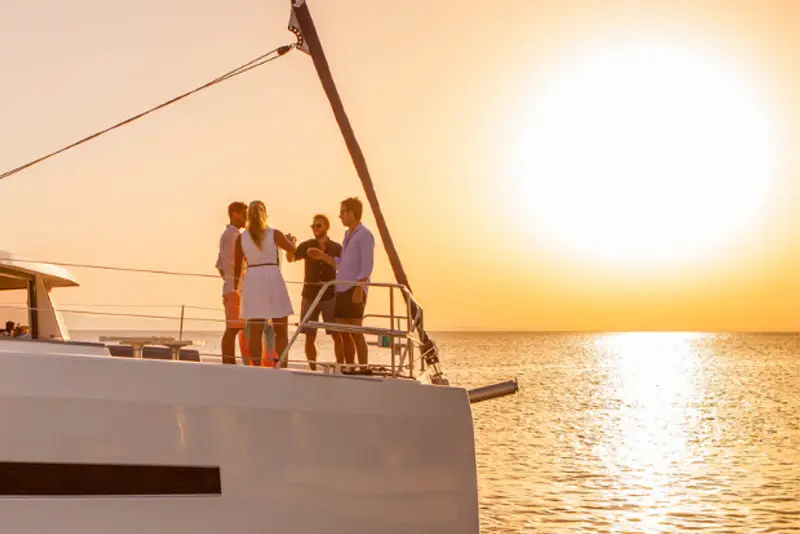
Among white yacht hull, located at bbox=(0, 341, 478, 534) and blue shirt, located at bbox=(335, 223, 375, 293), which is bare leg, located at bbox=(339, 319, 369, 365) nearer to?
blue shirt, located at bbox=(335, 223, 375, 293)

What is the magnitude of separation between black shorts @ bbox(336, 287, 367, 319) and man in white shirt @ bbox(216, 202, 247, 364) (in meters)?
0.88

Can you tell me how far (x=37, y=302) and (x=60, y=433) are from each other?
253 centimetres

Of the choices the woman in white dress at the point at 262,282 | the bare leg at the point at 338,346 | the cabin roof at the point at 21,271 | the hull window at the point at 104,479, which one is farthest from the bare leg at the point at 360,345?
the hull window at the point at 104,479

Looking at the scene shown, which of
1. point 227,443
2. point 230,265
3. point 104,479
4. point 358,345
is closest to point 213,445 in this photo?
point 227,443

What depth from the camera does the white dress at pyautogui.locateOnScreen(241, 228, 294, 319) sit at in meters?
8.91

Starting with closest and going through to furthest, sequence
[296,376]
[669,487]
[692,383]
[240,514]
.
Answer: [240,514]
[296,376]
[669,487]
[692,383]

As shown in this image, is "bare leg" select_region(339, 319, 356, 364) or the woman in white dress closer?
the woman in white dress

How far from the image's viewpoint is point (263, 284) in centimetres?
895

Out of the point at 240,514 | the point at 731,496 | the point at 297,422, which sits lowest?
the point at 731,496

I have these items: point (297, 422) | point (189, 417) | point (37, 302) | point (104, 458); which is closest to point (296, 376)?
point (297, 422)

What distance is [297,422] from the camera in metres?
7.18

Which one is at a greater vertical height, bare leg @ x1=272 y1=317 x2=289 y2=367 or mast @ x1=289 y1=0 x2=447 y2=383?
mast @ x1=289 y1=0 x2=447 y2=383

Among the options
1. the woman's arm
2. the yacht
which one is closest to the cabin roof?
the yacht

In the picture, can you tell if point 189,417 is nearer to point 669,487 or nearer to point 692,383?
point 669,487
